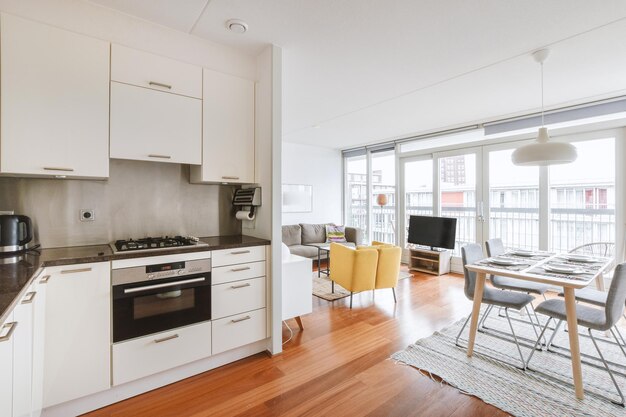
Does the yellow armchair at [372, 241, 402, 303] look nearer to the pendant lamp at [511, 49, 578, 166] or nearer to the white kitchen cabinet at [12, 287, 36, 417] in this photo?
the pendant lamp at [511, 49, 578, 166]

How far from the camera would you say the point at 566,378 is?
7.11 feet

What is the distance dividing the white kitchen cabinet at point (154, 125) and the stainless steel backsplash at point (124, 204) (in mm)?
331

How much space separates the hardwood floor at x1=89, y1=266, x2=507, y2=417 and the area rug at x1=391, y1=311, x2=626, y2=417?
0.12 m

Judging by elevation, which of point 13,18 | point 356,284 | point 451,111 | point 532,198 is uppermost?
point 451,111

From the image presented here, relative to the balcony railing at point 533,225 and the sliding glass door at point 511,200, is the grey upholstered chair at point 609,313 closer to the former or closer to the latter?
Answer: the balcony railing at point 533,225

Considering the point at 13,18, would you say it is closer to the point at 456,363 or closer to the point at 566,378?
the point at 456,363

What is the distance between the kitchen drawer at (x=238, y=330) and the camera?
2277 millimetres

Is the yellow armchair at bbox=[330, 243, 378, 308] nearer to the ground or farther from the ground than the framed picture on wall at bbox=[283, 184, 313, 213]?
nearer to the ground

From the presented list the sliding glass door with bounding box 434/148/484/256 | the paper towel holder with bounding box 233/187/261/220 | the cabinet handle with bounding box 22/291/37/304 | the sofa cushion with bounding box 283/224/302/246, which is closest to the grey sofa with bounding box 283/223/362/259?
the sofa cushion with bounding box 283/224/302/246

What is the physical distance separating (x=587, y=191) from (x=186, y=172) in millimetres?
5035

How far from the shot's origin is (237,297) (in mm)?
2367

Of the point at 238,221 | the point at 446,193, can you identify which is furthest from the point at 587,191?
the point at 238,221

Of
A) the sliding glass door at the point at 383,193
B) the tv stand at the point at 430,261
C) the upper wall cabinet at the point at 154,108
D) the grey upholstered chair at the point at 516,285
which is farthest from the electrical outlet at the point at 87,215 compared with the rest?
the sliding glass door at the point at 383,193

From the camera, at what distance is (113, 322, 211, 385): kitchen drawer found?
1.91 metres
